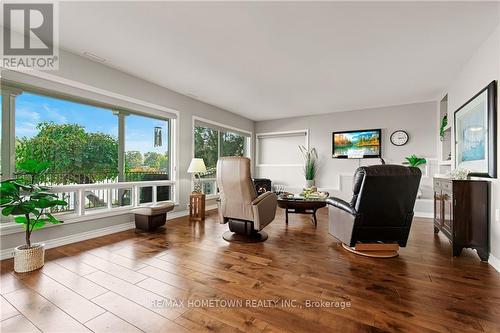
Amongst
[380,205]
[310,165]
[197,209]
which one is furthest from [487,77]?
[197,209]

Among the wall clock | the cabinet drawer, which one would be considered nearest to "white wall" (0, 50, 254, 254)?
the wall clock

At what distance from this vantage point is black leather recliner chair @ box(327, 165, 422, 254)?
240 cm

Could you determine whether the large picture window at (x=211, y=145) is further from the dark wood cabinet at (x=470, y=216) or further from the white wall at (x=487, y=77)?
the white wall at (x=487, y=77)

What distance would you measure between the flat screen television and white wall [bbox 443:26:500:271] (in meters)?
2.14

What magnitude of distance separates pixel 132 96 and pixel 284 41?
2667mm

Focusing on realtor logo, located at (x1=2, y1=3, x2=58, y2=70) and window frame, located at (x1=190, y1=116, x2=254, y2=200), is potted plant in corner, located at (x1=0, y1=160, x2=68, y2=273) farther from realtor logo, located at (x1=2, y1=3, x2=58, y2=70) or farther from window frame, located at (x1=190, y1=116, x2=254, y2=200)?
window frame, located at (x1=190, y1=116, x2=254, y2=200)

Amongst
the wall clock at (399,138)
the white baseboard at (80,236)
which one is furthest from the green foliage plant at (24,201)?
the wall clock at (399,138)

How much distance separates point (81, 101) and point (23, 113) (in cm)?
68

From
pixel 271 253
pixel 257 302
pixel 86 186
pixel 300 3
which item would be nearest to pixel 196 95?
pixel 86 186

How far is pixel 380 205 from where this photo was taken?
2492mm

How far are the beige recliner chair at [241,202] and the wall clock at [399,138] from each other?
3962 millimetres

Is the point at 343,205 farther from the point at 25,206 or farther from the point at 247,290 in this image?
the point at 25,206

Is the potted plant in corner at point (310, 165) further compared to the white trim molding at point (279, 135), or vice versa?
the white trim molding at point (279, 135)

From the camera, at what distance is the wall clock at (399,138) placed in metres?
5.42
